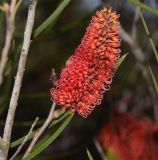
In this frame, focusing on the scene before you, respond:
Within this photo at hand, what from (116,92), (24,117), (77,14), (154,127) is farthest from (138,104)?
(77,14)

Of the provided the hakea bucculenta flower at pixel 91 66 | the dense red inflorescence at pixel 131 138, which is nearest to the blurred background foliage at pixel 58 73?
the dense red inflorescence at pixel 131 138

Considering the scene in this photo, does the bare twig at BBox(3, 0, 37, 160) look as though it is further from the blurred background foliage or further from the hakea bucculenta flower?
the blurred background foliage

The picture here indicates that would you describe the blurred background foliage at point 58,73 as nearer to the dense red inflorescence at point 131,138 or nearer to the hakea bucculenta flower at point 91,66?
the dense red inflorescence at point 131,138

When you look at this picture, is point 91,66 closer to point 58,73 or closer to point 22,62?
point 22,62

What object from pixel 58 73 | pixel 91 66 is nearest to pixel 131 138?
pixel 58 73

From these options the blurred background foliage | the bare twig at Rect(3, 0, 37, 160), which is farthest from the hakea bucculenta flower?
the blurred background foliage

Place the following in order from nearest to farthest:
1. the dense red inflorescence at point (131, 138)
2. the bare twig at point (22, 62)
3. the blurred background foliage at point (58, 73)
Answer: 1. the bare twig at point (22, 62)
2. the dense red inflorescence at point (131, 138)
3. the blurred background foliage at point (58, 73)
